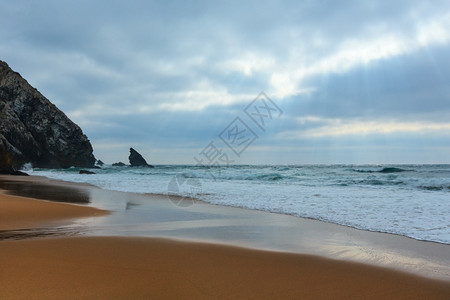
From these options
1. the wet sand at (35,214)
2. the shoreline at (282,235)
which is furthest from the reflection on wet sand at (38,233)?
the wet sand at (35,214)

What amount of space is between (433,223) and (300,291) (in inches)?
204

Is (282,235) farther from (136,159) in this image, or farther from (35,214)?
(136,159)

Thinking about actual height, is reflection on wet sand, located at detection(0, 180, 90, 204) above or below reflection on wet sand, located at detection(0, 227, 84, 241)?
above

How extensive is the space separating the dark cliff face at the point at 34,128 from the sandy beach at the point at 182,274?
150ft

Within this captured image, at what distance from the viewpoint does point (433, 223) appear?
20.9 ft

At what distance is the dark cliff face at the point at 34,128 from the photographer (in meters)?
Result: 44.2

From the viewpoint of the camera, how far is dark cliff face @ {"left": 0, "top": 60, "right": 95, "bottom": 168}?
44250mm

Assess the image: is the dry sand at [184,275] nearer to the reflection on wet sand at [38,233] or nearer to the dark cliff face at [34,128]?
the reflection on wet sand at [38,233]

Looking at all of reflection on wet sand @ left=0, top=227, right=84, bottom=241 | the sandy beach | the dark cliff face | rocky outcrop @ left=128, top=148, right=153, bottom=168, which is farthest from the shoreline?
rocky outcrop @ left=128, top=148, right=153, bottom=168

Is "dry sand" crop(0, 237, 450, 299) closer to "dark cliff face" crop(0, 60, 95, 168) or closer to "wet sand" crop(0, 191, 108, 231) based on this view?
"wet sand" crop(0, 191, 108, 231)

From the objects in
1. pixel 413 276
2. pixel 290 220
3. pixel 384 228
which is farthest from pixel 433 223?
pixel 413 276

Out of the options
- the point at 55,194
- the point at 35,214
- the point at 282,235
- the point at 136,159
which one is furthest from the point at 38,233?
the point at 136,159

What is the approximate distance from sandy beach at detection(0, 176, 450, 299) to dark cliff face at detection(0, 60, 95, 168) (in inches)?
1797

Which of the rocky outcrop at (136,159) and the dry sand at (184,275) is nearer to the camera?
the dry sand at (184,275)
